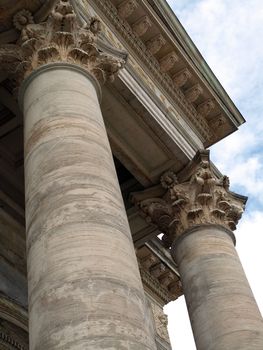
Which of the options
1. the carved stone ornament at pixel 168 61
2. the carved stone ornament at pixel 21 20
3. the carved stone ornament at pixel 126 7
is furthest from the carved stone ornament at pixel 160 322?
the carved stone ornament at pixel 21 20

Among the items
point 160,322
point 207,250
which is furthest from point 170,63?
point 160,322

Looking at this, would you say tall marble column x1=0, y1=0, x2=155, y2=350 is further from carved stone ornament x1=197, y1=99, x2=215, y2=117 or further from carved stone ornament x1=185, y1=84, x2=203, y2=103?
carved stone ornament x1=197, y1=99, x2=215, y2=117

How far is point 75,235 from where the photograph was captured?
7414mm

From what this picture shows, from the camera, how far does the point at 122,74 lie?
13.7 metres

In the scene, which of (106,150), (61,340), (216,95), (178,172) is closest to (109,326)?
(61,340)

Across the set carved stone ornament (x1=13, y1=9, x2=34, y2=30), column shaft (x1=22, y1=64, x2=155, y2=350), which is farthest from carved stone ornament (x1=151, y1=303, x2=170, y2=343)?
column shaft (x1=22, y1=64, x2=155, y2=350)

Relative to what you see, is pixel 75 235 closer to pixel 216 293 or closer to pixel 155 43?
pixel 216 293

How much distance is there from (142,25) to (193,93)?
267 centimetres

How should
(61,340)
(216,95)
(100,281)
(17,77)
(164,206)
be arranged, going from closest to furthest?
(61,340)
(100,281)
(17,77)
(164,206)
(216,95)

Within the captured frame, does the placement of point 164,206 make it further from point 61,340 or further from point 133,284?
point 61,340

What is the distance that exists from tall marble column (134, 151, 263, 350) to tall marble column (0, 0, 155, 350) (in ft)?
14.8

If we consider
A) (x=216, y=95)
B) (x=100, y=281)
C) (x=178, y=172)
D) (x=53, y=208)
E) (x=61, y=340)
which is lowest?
(x=61, y=340)

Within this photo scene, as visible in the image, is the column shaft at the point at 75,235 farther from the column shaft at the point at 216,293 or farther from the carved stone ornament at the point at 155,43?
the carved stone ornament at the point at 155,43

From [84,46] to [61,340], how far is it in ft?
21.3
